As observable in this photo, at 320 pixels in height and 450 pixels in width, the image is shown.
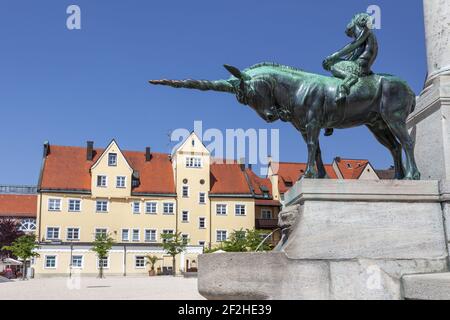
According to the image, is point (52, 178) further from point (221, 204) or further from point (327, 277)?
point (327, 277)

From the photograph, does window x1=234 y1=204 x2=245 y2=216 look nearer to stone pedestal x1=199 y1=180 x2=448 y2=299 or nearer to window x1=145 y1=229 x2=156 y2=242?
window x1=145 y1=229 x2=156 y2=242

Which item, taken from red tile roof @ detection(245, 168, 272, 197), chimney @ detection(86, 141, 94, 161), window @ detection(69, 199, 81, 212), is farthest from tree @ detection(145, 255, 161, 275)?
red tile roof @ detection(245, 168, 272, 197)

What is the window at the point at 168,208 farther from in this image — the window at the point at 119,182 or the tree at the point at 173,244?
the window at the point at 119,182

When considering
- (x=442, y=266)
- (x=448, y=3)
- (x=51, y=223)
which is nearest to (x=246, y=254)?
(x=442, y=266)

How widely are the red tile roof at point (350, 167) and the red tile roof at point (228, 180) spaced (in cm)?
1267

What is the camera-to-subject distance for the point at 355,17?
7.96 metres

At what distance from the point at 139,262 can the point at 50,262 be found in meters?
9.14

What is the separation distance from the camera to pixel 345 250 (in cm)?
667

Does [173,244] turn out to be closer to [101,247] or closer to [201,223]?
[201,223]

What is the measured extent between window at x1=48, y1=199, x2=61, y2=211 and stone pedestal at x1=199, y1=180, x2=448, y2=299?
5844 cm

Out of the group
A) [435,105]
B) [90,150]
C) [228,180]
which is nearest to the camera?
[435,105]

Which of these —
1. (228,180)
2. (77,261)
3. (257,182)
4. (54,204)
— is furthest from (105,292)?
(257,182)

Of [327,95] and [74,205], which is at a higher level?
[74,205]

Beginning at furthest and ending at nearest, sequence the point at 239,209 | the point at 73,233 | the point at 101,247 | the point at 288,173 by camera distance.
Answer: the point at 288,173 → the point at 239,209 → the point at 73,233 → the point at 101,247
